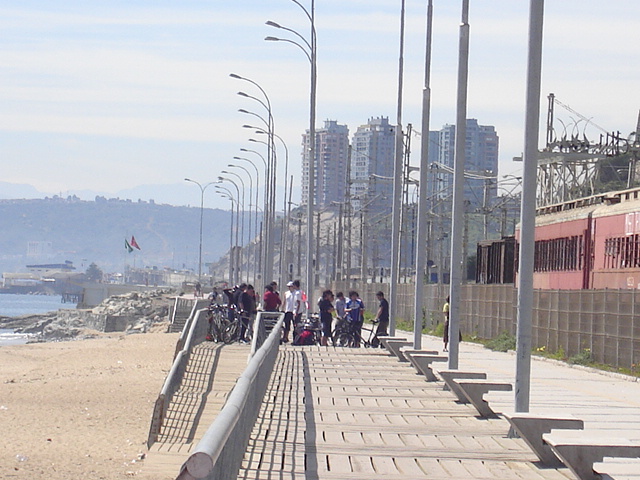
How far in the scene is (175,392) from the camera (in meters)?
26.0

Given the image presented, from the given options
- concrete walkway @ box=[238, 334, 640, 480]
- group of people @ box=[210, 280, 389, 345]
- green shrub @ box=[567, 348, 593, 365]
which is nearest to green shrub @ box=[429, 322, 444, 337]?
group of people @ box=[210, 280, 389, 345]

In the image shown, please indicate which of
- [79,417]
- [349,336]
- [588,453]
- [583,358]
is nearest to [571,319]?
[583,358]

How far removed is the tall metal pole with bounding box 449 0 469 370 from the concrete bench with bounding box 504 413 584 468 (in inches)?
283

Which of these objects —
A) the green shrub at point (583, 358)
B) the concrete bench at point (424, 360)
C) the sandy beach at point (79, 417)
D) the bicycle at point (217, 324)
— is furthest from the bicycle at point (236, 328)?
the concrete bench at point (424, 360)

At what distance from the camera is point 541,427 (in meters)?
11.2

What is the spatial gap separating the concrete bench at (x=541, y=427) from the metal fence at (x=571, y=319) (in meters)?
15.5

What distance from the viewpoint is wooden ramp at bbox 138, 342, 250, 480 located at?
1910cm

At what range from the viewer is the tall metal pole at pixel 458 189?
18.6m

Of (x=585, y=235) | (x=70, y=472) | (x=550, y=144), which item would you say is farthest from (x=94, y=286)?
(x=70, y=472)

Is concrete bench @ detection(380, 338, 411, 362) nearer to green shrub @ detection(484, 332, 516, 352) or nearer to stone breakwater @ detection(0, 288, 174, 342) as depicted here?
green shrub @ detection(484, 332, 516, 352)

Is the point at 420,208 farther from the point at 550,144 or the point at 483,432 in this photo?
the point at 550,144

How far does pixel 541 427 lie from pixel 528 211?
277 cm

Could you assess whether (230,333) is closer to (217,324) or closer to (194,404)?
(217,324)

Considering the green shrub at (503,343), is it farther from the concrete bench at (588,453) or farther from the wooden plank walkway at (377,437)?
the concrete bench at (588,453)
